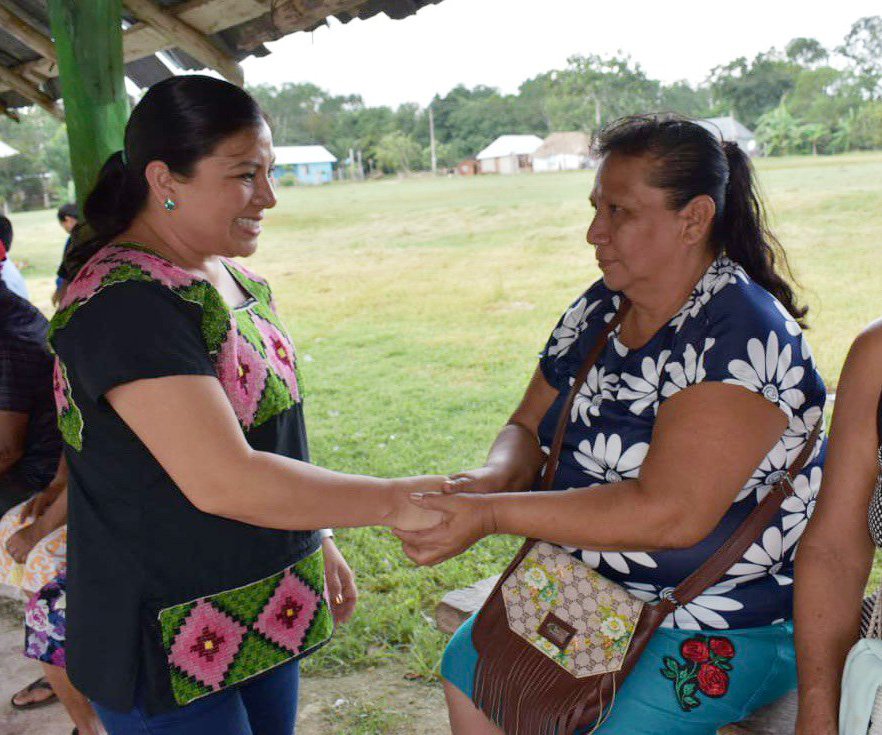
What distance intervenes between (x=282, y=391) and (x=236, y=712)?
2.46ft

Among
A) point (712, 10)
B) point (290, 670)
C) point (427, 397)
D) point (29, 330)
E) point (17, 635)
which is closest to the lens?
point (290, 670)

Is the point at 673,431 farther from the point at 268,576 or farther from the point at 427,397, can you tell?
the point at 427,397

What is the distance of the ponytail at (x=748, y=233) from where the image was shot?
6.96ft

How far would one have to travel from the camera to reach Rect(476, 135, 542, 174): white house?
837 inches

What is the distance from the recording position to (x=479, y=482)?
2311 mm

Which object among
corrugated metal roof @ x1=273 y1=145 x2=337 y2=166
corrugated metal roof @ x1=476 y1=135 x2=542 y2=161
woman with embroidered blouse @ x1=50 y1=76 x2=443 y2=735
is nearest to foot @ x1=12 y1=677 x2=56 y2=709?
woman with embroidered blouse @ x1=50 y1=76 x2=443 y2=735

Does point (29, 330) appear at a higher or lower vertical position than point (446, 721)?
higher

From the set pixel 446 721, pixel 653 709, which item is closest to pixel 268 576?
pixel 653 709

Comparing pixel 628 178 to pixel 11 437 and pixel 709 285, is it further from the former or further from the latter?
pixel 11 437

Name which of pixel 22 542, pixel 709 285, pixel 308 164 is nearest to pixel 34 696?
pixel 22 542

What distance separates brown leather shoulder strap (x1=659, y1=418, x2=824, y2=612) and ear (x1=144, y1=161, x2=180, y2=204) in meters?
1.45

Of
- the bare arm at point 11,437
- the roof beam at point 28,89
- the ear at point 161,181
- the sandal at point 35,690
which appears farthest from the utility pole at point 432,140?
the ear at point 161,181

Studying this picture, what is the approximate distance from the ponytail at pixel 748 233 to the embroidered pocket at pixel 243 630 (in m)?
1.34

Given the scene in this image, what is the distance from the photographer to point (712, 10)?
13.0 m
